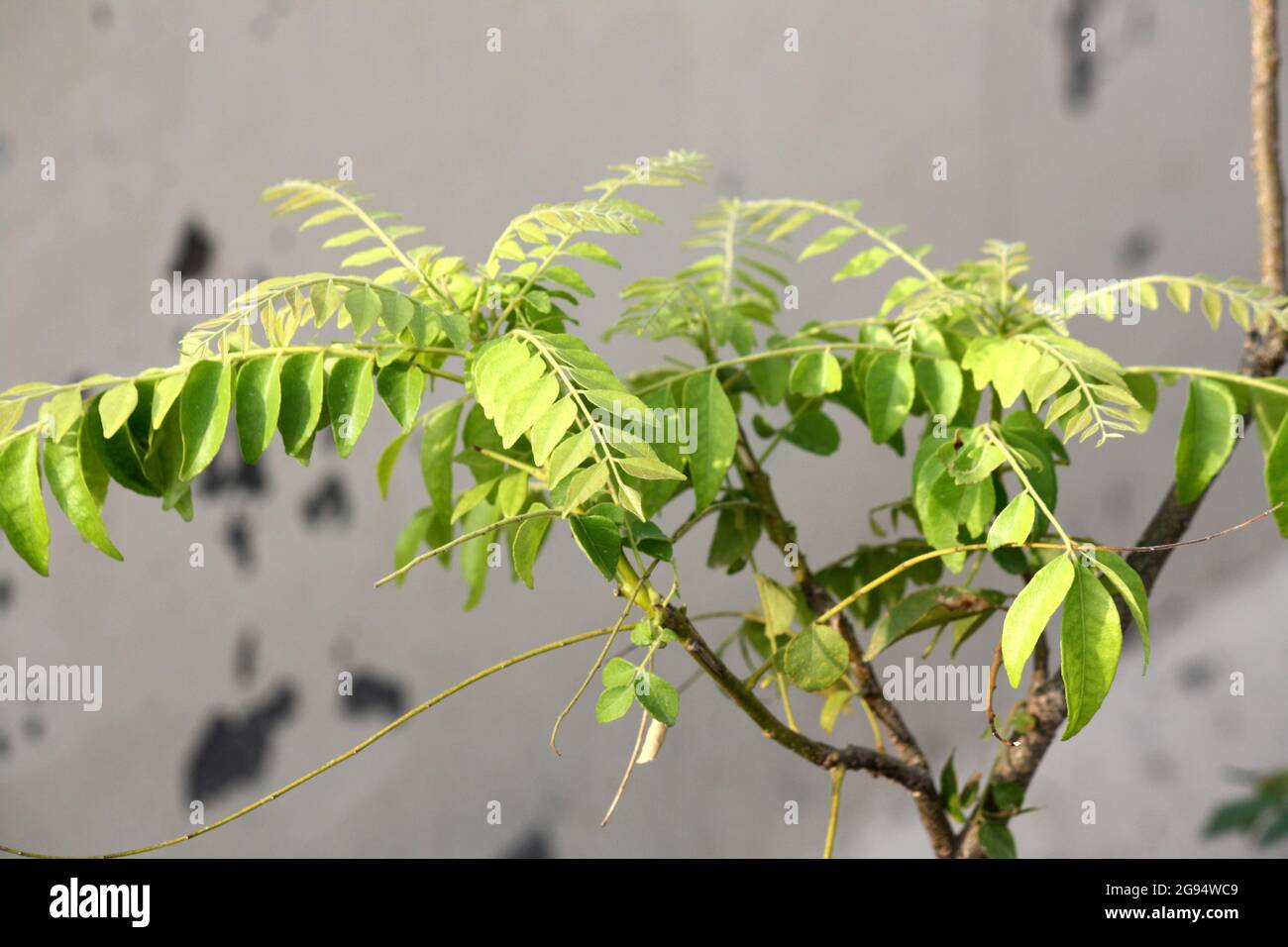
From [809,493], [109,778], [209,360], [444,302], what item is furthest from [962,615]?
[109,778]

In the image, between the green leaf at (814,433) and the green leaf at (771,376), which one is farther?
the green leaf at (814,433)

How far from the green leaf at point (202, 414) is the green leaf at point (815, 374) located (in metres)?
0.37

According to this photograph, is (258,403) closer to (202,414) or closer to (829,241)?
(202,414)

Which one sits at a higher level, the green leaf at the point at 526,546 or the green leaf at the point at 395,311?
the green leaf at the point at 395,311

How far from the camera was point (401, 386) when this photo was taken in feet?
2.44

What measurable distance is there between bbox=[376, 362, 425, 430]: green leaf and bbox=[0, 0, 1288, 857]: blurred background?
1075 mm

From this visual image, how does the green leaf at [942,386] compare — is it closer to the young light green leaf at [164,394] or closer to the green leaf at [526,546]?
the green leaf at [526,546]

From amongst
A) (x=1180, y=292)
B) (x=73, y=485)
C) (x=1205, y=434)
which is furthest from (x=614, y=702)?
(x=1180, y=292)

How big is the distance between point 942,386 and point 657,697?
1.06 feet

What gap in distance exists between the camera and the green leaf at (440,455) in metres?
0.86

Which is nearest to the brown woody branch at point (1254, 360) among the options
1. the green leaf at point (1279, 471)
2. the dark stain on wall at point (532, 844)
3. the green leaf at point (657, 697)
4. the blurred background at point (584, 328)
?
the green leaf at point (1279, 471)

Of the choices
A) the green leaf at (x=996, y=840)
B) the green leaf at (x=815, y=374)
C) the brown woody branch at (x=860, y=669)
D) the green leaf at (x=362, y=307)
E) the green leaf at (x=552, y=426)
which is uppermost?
the green leaf at (x=362, y=307)

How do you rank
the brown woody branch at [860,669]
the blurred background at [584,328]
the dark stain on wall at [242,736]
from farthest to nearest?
1. the dark stain on wall at [242,736]
2. the blurred background at [584,328]
3. the brown woody branch at [860,669]
